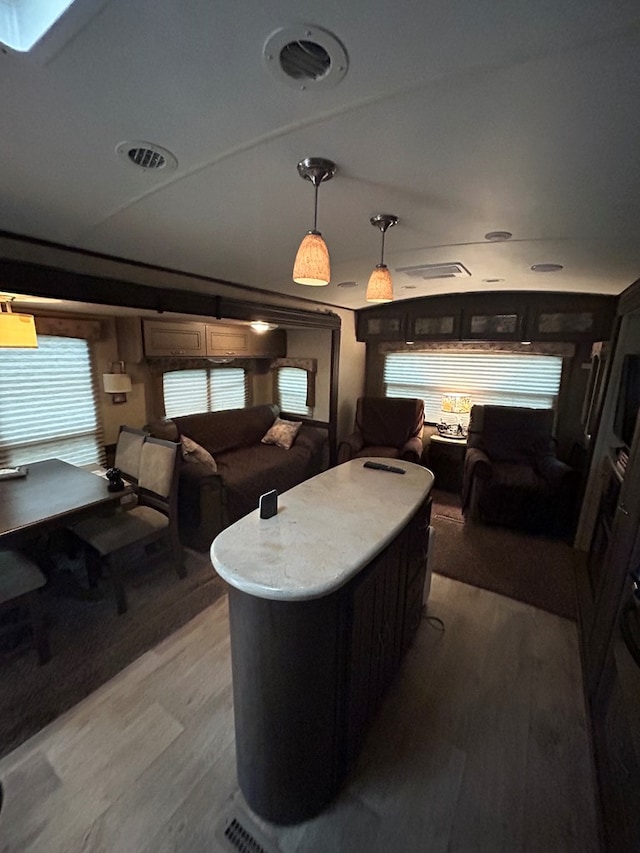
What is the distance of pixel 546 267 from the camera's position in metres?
2.48

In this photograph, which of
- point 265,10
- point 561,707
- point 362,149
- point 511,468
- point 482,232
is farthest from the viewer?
point 511,468

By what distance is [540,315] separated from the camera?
3.73 meters

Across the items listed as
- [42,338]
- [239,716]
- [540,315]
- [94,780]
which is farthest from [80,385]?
[540,315]

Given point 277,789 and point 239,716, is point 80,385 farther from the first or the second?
point 277,789

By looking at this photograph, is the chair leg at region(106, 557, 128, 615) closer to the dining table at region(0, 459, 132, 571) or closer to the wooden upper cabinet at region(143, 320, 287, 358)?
the dining table at region(0, 459, 132, 571)

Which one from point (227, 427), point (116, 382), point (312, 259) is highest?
point (312, 259)

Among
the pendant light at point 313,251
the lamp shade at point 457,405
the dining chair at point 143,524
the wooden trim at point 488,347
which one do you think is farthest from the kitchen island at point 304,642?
the wooden trim at point 488,347

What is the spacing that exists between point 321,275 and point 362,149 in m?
0.41

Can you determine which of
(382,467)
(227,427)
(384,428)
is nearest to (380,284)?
(382,467)

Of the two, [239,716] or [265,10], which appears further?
[239,716]

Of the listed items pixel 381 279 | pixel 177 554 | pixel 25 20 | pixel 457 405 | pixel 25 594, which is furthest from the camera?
pixel 457 405

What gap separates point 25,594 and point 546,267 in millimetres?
3847

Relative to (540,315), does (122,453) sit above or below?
below

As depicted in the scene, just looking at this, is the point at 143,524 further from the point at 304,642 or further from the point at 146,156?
the point at 146,156
